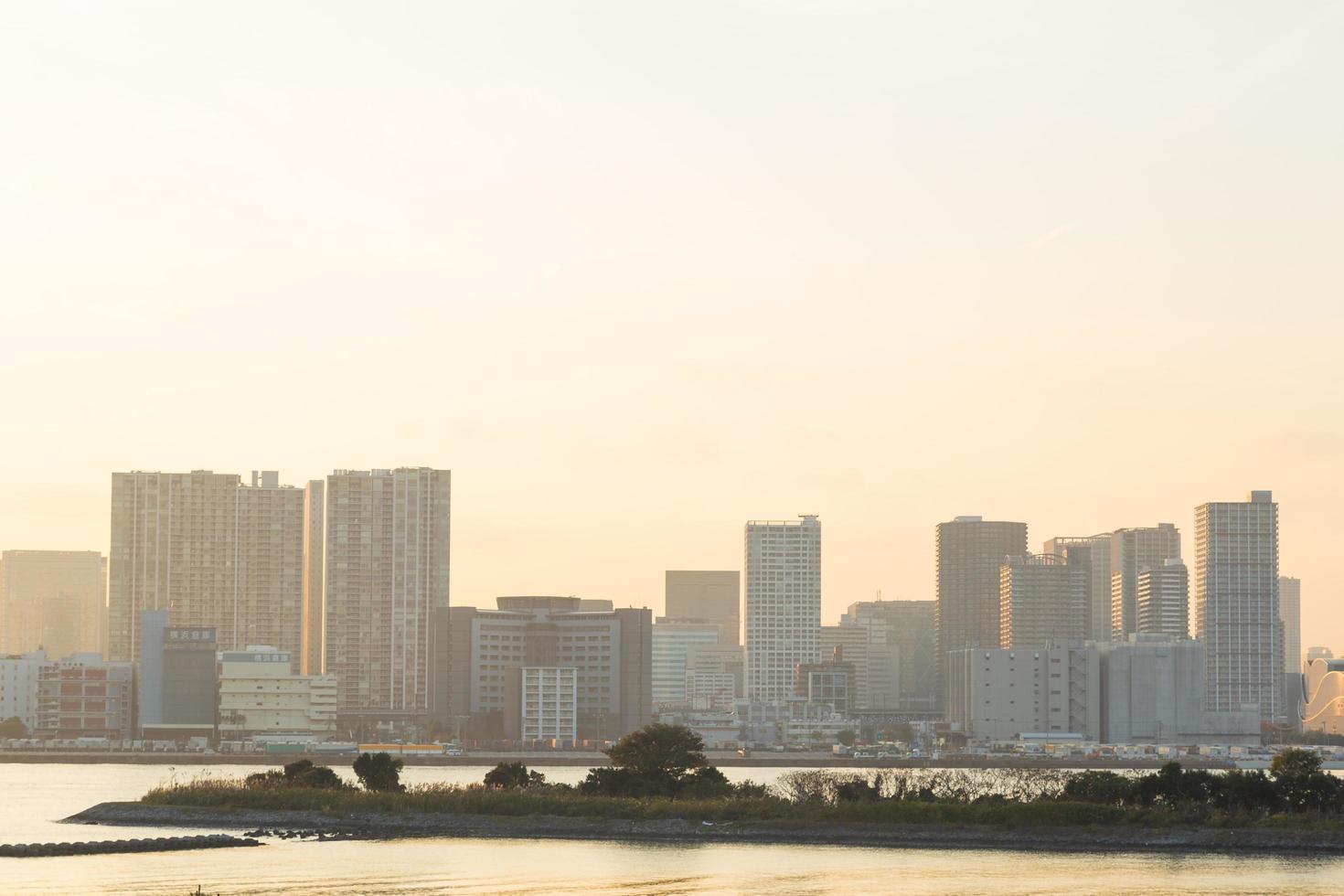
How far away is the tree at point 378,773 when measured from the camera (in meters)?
97.4

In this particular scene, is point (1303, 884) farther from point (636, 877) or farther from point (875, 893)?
point (636, 877)

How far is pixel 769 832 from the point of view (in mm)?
85500

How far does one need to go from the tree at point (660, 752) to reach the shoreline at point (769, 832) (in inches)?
302

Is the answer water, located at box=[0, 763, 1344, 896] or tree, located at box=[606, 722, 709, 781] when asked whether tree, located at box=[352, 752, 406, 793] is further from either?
water, located at box=[0, 763, 1344, 896]

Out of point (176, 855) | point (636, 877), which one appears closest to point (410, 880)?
A: point (636, 877)

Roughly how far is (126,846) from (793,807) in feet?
91.8

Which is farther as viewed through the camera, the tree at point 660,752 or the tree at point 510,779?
the tree at point 510,779

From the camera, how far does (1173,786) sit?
8669 centimetres

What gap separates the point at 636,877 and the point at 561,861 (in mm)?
6195

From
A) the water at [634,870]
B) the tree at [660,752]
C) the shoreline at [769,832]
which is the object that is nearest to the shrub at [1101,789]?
the shoreline at [769,832]

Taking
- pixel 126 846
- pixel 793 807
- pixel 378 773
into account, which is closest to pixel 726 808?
pixel 793 807

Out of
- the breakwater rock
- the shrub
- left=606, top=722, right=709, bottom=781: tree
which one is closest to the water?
the breakwater rock

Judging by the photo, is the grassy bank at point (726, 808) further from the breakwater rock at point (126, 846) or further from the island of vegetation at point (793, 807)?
the breakwater rock at point (126, 846)

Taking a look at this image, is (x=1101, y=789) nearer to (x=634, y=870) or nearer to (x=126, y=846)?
(x=634, y=870)
